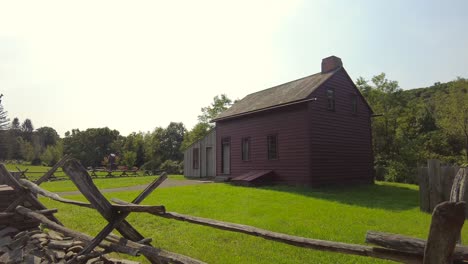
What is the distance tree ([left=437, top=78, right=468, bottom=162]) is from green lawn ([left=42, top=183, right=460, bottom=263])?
22.9m

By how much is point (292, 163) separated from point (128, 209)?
12.9 m

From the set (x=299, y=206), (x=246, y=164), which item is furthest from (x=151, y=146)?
(x=299, y=206)

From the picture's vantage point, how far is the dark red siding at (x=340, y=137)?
50.6 feet

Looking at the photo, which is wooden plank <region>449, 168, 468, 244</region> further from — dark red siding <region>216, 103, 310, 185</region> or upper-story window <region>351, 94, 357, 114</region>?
upper-story window <region>351, 94, 357, 114</region>

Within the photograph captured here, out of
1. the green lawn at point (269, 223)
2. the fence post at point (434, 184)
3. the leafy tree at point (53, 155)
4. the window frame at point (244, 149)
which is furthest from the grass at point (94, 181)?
the leafy tree at point (53, 155)

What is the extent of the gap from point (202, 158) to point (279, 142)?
29.6 ft

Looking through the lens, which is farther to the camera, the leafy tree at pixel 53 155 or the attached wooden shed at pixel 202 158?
the leafy tree at pixel 53 155

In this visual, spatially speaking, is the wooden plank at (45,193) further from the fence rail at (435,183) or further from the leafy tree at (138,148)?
the leafy tree at (138,148)

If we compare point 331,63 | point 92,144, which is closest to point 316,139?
point 331,63

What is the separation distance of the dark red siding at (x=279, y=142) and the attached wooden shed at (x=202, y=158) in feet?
9.63

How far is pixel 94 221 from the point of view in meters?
7.49

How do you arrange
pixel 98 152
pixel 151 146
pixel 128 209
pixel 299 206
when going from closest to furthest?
pixel 128 209 < pixel 299 206 < pixel 151 146 < pixel 98 152

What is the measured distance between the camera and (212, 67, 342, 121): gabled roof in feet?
52.5

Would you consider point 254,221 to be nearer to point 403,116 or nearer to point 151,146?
point 403,116
